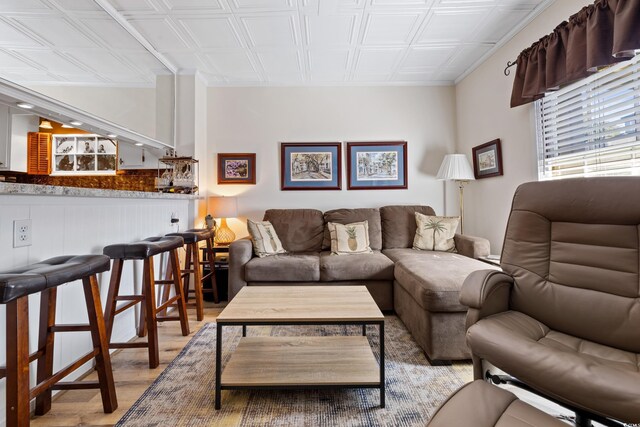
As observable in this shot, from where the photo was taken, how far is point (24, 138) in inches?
74.4

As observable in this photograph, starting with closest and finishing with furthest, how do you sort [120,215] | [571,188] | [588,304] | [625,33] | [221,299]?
[588,304]
[571,188]
[625,33]
[120,215]
[221,299]

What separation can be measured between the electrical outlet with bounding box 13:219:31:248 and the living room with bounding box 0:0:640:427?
1 cm

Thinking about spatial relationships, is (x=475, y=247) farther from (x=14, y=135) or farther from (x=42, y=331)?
(x=14, y=135)

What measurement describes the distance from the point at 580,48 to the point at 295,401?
8.90 ft

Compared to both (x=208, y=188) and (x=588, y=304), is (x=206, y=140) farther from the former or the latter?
(x=588, y=304)

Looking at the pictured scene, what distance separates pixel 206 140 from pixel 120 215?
184 centimetres

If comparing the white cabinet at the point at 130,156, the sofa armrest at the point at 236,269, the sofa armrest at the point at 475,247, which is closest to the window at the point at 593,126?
the sofa armrest at the point at 475,247

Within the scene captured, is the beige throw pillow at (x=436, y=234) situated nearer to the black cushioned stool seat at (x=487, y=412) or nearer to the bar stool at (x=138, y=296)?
the black cushioned stool seat at (x=487, y=412)

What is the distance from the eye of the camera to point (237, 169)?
369 cm

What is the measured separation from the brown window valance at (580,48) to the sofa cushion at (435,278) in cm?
143

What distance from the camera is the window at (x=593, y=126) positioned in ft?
5.61

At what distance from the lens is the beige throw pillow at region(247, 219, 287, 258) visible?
2985 millimetres

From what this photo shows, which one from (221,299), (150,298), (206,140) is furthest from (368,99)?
(150,298)

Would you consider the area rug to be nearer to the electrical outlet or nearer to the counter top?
the electrical outlet
